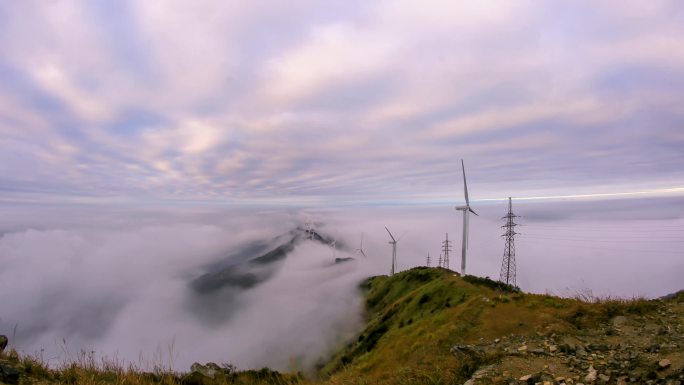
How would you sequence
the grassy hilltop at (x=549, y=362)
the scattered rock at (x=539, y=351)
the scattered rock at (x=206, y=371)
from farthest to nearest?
the scattered rock at (x=206, y=371), the scattered rock at (x=539, y=351), the grassy hilltop at (x=549, y=362)

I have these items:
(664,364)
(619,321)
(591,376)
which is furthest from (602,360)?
(619,321)

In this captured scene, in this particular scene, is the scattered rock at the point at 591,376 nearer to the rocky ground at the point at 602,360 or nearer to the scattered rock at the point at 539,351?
the rocky ground at the point at 602,360

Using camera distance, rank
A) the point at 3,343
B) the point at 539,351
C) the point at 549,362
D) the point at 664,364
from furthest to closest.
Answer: the point at 3,343 → the point at 539,351 → the point at 549,362 → the point at 664,364

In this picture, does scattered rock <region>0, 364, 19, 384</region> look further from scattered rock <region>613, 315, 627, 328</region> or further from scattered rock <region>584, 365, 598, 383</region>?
scattered rock <region>613, 315, 627, 328</region>

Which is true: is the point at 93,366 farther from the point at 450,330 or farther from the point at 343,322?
the point at 343,322

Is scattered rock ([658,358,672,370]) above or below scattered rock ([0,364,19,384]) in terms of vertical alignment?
above

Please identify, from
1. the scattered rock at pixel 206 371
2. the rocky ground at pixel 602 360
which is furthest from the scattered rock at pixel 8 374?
the rocky ground at pixel 602 360

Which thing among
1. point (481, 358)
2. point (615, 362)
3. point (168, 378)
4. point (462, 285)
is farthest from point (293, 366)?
point (462, 285)

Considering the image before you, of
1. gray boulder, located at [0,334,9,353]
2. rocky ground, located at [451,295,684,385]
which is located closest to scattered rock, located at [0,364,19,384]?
gray boulder, located at [0,334,9,353]

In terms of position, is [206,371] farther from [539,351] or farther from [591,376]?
[591,376]
